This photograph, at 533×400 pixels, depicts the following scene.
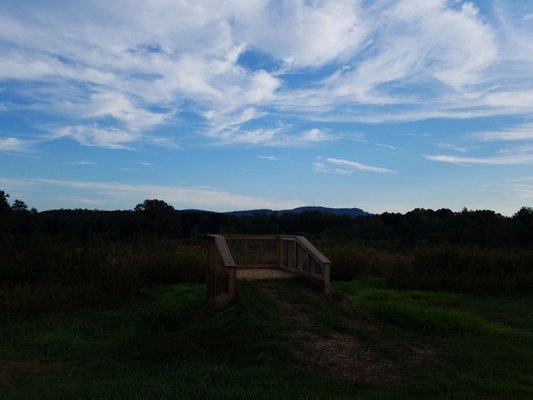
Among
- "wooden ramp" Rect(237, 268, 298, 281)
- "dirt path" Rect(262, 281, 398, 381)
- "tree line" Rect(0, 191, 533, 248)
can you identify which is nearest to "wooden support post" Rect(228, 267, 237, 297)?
"dirt path" Rect(262, 281, 398, 381)

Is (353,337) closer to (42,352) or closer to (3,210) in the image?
(42,352)

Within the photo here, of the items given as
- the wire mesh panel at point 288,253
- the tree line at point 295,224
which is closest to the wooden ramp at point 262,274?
the wire mesh panel at point 288,253

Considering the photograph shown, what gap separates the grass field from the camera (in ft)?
17.7

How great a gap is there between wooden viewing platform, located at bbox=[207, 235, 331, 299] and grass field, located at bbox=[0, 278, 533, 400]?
514mm

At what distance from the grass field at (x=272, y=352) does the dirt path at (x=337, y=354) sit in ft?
0.05

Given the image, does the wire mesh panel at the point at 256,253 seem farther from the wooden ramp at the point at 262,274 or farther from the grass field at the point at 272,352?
the grass field at the point at 272,352

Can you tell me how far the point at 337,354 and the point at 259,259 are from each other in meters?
7.33

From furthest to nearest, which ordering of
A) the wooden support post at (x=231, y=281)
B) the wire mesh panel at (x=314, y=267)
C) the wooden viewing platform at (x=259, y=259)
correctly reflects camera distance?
the wire mesh panel at (x=314, y=267) → the wooden viewing platform at (x=259, y=259) → the wooden support post at (x=231, y=281)

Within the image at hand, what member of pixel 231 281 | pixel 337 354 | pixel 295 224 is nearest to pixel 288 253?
pixel 231 281

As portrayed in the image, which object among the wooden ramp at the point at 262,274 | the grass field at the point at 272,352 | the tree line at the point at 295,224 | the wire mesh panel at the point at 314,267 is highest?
the tree line at the point at 295,224

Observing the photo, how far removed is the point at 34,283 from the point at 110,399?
8545mm

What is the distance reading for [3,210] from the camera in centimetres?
2555

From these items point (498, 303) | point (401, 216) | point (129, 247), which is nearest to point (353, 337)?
point (498, 303)

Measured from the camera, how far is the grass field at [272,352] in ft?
17.7
